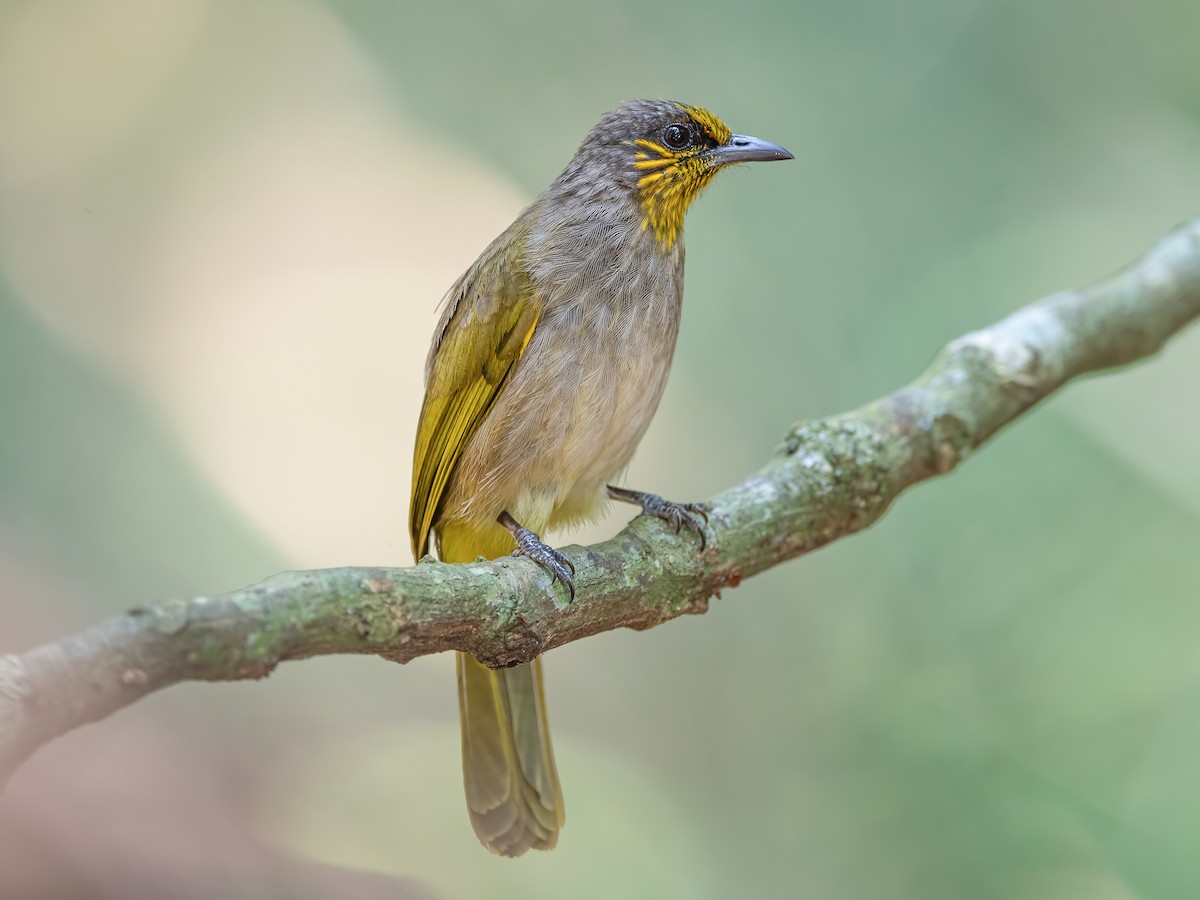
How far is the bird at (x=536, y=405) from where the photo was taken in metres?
2.91

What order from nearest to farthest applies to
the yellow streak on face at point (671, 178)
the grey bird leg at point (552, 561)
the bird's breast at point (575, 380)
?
the grey bird leg at point (552, 561) < the bird's breast at point (575, 380) < the yellow streak on face at point (671, 178)

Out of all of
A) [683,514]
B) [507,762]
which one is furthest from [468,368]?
[507,762]

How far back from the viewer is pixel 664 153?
3363 millimetres

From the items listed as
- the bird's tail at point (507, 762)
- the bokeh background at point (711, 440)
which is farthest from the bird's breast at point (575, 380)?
the bokeh background at point (711, 440)

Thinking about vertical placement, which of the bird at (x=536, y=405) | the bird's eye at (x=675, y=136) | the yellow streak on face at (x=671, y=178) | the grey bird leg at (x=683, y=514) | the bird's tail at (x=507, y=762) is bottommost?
the bird's tail at (x=507, y=762)

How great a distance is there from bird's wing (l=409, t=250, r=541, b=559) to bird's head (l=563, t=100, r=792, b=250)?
18.9 inches

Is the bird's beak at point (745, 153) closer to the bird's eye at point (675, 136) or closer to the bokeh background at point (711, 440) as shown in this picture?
the bird's eye at point (675, 136)

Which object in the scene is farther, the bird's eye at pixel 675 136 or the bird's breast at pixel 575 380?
the bird's eye at pixel 675 136

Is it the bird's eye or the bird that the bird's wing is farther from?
the bird's eye

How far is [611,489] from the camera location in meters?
3.22

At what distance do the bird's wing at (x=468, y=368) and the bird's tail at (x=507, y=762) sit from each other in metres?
0.19

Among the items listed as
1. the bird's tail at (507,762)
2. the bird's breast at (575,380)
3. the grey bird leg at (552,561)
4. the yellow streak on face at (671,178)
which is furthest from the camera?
the yellow streak on face at (671,178)

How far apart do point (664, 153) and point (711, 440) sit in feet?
5.75

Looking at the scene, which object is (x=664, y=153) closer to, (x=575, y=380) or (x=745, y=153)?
(x=745, y=153)
